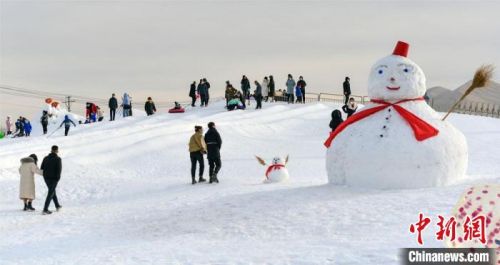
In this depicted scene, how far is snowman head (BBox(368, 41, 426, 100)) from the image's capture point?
1119cm

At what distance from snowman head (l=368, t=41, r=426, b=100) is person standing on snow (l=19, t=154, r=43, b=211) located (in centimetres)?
721

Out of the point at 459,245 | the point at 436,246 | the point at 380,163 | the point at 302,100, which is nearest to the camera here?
the point at 459,245

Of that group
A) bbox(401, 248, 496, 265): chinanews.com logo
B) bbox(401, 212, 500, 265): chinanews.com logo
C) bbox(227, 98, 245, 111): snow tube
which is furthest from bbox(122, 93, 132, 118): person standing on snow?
bbox(401, 212, 500, 265): chinanews.com logo

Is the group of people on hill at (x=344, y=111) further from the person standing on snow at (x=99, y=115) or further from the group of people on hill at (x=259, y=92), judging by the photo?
the person standing on snow at (x=99, y=115)

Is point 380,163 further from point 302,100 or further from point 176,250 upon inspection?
point 302,100

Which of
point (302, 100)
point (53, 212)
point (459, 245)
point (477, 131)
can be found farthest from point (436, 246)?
point (302, 100)

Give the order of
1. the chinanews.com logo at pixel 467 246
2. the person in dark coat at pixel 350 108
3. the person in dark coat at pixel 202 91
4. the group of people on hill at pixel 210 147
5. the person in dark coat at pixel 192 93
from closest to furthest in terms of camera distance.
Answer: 1. the chinanews.com logo at pixel 467 246
2. the group of people on hill at pixel 210 147
3. the person in dark coat at pixel 350 108
4. the person in dark coat at pixel 202 91
5. the person in dark coat at pixel 192 93

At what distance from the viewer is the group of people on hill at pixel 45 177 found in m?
12.7

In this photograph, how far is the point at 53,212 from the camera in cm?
1308

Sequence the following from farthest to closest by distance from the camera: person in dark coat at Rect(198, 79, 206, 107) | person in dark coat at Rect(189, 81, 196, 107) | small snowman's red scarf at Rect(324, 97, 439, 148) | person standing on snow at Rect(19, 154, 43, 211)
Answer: person in dark coat at Rect(189, 81, 196, 107) < person in dark coat at Rect(198, 79, 206, 107) < person standing on snow at Rect(19, 154, 43, 211) < small snowman's red scarf at Rect(324, 97, 439, 148)

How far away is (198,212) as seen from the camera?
433 inches

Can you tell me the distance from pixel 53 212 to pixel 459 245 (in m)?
9.15

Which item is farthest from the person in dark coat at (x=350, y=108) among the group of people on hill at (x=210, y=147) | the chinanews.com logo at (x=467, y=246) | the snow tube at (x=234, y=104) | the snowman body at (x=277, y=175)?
the chinanews.com logo at (x=467, y=246)

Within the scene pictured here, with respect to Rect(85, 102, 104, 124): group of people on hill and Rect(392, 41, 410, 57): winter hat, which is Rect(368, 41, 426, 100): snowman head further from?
Rect(85, 102, 104, 124): group of people on hill
